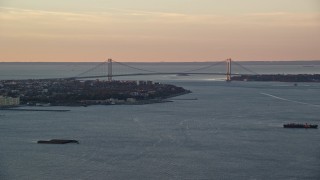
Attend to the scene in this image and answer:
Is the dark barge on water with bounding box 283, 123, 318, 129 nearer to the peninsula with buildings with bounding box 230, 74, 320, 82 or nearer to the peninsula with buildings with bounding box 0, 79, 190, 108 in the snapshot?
the peninsula with buildings with bounding box 0, 79, 190, 108

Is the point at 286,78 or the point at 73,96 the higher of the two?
the point at 286,78

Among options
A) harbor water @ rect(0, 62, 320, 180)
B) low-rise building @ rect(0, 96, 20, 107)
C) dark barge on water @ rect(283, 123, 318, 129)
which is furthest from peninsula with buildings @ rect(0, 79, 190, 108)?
dark barge on water @ rect(283, 123, 318, 129)

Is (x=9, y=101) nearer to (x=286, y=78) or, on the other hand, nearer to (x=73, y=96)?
(x=73, y=96)

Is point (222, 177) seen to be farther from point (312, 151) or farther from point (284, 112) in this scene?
point (284, 112)

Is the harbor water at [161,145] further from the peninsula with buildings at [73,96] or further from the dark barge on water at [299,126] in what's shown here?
the peninsula with buildings at [73,96]

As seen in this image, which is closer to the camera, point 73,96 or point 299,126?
point 299,126

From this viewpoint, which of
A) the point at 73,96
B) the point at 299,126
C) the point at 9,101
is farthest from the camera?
the point at 73,96

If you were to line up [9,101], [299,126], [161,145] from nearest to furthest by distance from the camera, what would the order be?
[161,145]
[299,126]
[9,101]

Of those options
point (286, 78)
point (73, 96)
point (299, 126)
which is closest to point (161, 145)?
point (299, 126)

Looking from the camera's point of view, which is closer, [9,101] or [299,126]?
[299,126]

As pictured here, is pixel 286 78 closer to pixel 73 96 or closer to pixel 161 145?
pixel 73 96
